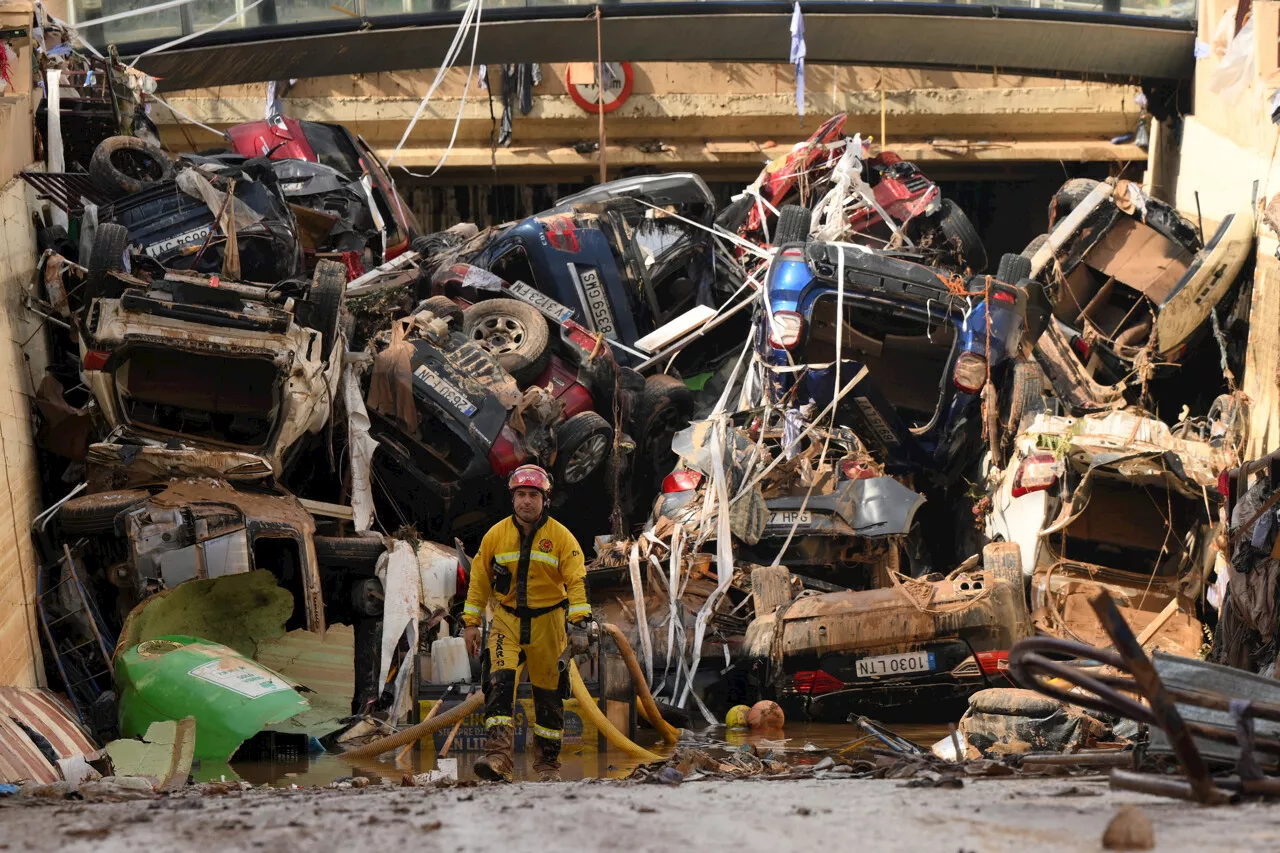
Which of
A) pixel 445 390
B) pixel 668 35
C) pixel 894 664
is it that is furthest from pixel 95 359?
pixel 668 35

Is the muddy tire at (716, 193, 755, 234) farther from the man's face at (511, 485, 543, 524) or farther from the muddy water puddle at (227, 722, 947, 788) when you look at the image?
the man's face at (511, 485, 543, 524)

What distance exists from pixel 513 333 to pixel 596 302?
124cm

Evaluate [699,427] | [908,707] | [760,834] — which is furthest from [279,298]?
[760,834]

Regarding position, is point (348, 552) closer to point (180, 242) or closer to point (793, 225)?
point (180, 242)

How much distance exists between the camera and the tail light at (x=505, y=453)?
1165 centimetres

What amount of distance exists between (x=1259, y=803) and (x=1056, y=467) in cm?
662

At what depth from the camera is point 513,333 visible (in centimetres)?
1305

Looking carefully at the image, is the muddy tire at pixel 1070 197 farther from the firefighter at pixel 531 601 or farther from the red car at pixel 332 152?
the firefighter at pixel 531 601

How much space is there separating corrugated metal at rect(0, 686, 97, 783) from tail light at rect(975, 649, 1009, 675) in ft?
16.7

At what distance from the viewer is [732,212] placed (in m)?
16.4

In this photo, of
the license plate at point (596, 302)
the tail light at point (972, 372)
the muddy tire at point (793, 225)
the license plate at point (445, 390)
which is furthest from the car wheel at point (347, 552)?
the muddy tire at point (793, 225)

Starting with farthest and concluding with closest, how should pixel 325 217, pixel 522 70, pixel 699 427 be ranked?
pixel 522 70, pixel 325 217, pixel 699 427

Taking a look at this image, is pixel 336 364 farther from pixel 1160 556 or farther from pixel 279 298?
pixel 1160 556

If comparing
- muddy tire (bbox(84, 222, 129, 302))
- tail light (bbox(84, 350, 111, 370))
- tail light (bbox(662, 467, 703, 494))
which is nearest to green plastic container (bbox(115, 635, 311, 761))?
tail light (bbox(84, 350, 111, 370))
